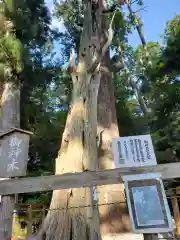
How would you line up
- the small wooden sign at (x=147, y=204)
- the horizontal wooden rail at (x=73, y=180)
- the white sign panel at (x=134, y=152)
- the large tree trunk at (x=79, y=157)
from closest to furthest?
the small wooden sign at (x=147, y=204) → the horizontal wooden rail at (x=73, y=180) → the white sign panel at (x=134, y=152) → the large tree trunk at (x=79, y=157)

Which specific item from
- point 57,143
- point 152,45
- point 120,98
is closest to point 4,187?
point 57,143

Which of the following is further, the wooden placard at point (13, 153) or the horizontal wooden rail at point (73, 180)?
the wooden placard at point (13, 153)

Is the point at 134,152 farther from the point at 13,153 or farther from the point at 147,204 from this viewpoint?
the point at 13,153

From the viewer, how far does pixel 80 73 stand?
3.72m

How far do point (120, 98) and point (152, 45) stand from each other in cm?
316

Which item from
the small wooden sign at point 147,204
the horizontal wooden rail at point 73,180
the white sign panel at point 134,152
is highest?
the white sign panel at point 134,152

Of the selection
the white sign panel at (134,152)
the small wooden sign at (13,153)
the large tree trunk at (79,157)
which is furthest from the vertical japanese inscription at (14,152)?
the white sign panel at (134,152)

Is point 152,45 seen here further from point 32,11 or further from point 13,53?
point 13,53

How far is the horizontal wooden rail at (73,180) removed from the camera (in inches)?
79.7

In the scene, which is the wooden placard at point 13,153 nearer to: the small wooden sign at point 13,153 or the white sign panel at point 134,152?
the small wooden sign at point 13,153

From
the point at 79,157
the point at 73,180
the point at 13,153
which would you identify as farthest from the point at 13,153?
the point at 79,157

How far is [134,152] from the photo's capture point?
2246mm

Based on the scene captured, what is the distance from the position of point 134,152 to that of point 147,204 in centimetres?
54

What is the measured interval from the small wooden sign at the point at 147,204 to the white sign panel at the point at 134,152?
0.65 feet
